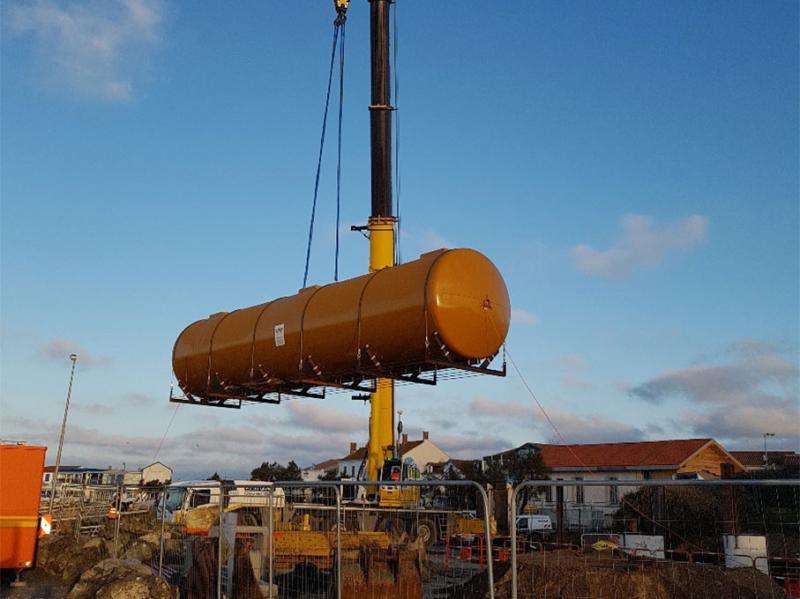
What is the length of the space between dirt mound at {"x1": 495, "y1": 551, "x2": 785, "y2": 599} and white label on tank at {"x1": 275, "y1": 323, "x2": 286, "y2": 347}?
6.61 metres

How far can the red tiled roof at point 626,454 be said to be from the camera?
48156 mm

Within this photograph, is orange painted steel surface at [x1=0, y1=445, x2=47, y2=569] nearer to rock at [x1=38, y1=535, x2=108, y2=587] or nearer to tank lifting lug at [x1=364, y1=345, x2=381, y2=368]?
rock at [x1=38, y1=535, x2=108, y2=587]

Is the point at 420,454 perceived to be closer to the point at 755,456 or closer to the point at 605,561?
the point at 755,456

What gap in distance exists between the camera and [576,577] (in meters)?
7.83

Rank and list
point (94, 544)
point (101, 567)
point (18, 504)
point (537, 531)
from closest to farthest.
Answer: point (537, 531), point (101, 567), point (18, 504), point (94, 544)

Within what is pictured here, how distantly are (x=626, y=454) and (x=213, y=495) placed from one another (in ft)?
151

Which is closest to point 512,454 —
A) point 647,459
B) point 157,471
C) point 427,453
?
point 647,459

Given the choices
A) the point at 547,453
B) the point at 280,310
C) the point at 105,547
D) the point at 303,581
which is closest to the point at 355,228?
the point at 280,310

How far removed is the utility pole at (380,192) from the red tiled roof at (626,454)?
32.5m

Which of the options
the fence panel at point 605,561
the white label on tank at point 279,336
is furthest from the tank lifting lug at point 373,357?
the fence panel at point 605,561

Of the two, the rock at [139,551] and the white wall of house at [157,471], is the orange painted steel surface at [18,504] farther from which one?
the white wall of house at [157,471]

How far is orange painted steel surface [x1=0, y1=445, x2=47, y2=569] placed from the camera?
12.6 meters

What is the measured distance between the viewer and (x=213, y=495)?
10.8 meters

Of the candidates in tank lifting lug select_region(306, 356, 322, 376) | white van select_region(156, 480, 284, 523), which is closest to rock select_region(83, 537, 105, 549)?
white van select_region(156, 480, 284, 523)
